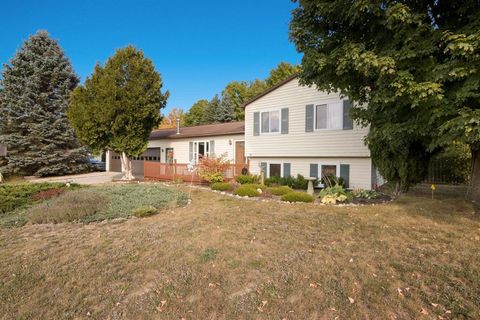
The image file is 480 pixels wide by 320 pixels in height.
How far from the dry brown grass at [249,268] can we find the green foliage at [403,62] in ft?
7.18

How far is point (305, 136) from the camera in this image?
13.0 m

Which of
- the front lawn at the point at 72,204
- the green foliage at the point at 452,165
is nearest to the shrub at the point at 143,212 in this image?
the front lawn at the point at 72,204

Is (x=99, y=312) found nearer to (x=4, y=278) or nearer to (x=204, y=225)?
(x=4, y=278)

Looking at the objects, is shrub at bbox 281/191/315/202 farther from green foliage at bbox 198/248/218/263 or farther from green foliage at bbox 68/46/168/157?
green foliage at bbox 68/46/168/157

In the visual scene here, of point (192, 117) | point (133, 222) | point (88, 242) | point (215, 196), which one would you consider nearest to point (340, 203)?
point (215, 196)

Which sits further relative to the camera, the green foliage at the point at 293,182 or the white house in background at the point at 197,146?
the white house in background at the point at 197,146

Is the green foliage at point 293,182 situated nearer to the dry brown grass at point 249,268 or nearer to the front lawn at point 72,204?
the front lawn at point 72,204

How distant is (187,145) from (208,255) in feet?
51.4

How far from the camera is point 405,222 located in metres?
6.00

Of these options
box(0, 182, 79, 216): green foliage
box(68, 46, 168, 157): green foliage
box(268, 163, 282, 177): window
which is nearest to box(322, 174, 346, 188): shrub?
box(268, 163, 282, 177): window

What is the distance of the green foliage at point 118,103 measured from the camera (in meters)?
15.3

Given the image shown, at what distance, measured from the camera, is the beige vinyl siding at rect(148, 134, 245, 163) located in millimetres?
16891

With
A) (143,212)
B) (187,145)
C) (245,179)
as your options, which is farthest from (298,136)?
(187,145)

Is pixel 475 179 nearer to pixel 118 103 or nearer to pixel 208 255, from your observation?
pixel 208 255
